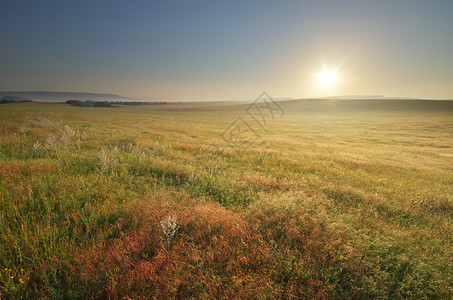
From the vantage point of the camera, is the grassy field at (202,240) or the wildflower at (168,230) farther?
the wildflower at (168,230)

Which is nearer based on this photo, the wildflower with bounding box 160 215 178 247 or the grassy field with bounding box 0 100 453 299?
the grassy field with bounding box 0 100 453 299

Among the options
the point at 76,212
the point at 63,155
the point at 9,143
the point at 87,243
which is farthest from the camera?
Result: the point at 9,143

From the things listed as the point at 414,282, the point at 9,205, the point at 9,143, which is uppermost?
the point at 9,143

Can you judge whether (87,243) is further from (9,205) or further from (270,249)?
(270,249)

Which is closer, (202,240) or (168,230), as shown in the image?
(168,230)

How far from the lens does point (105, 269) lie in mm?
2758

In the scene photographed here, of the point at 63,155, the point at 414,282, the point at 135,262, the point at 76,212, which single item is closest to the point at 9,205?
the point at 76,212

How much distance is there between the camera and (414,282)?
3014 mm

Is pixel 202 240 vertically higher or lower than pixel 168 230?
lower

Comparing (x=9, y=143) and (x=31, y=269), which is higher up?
(x=9, y=143)

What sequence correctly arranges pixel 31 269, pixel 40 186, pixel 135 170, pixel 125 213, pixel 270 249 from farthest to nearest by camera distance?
1. pixel 135 170
2. pixel 40 186
3. pixel 125 213
4. pixel 270 249
5. pixel 31 269

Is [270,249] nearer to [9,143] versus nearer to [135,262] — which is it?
[135,262]

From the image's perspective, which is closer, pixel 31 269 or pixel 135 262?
pixel 31 269

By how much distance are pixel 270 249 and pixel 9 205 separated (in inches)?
205
